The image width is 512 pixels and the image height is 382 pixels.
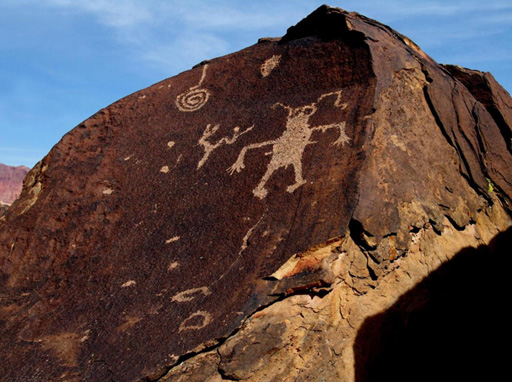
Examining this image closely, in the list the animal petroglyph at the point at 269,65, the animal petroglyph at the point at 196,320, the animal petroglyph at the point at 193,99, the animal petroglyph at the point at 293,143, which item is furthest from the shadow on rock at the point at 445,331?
the animal petroglyph at the point at 193,99

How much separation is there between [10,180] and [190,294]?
124 feet

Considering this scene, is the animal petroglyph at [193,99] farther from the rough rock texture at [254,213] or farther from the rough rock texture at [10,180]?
the rough rock texture at [10,180]

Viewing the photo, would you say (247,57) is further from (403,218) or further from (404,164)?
(403,218)

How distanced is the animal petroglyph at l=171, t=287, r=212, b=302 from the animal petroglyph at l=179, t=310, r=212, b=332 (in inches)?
3.3

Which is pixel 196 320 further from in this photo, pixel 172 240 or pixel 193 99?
pixel 193 99

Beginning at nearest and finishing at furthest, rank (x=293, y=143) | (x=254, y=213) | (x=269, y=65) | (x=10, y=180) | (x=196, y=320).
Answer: (x=196, y=320)
(x=254, y=213)
(x=293, y=143)
(x=269, y=65)
(x=10, y=180)

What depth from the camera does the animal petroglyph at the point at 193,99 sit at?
2908 mm

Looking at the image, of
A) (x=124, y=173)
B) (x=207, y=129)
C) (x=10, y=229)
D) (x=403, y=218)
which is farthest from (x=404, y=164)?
(x=10, y=229)

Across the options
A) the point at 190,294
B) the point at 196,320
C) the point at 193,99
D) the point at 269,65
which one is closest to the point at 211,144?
the point at 193,99

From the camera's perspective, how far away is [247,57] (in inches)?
117

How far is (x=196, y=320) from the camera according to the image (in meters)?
1.78

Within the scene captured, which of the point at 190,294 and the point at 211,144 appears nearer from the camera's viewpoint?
the point at 190,294

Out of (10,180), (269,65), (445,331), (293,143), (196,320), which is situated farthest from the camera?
(10,180)

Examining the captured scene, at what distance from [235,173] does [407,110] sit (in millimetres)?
853
